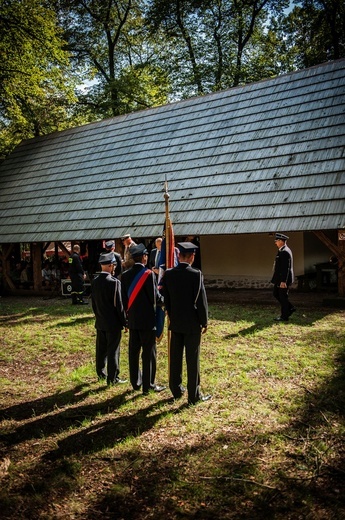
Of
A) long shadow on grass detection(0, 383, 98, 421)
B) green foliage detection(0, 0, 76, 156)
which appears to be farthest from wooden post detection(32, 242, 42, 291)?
long shadow on grass detection(0, 383, 98, 421)

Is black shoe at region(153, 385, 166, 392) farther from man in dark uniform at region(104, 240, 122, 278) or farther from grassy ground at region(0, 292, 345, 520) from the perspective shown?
man in dark uniform at region(104, 240, 122, 278)

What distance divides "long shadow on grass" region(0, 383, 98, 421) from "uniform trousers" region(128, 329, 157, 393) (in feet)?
1.76

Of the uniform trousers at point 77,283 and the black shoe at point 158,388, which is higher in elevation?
the uniform trousers at point 77,283

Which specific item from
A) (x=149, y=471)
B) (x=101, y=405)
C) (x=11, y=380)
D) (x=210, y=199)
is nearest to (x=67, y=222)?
(x=210, y=199)

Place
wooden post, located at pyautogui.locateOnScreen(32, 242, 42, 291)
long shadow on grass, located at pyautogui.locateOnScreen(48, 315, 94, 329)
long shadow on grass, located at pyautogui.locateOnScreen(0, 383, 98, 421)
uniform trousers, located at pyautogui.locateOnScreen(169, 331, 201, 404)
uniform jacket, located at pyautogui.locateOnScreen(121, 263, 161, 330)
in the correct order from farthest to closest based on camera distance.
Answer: wooden post, located at pyautogui.locateOnScreen(32, 242, 42, 291) < long shadow on grass, located at pyautogui.locateOnScreen(48, 315, 94, 329) < uniform jacket, located at pyautogui.locateOnScreen(121, 263, 161, 330) < long shadow on grass, located at pyautogui.locateOnScreen(0, 383, 98, 421) < uniform trousers, located at pyautogui.locateOnScreen(169, 331, 201, 404)

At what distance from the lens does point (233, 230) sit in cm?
1045

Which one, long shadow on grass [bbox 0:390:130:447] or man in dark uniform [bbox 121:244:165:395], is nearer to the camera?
long shadow on grass [bbox 0:390:130:447]

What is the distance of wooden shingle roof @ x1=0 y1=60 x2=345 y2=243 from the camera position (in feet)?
33.6

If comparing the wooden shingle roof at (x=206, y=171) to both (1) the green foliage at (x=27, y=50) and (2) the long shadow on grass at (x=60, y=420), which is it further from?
(2) the long shadow on grass at (x=60, y=420)

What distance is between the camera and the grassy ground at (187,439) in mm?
3199

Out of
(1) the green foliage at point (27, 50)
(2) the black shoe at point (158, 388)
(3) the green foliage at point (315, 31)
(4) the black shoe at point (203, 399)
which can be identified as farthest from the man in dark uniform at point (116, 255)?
(3) the green foliage at point (315, 31)

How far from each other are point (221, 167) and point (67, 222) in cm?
551

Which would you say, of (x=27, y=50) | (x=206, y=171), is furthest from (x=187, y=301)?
(x=27, y=50)

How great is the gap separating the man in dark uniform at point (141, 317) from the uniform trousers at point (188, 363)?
0.41 metres
